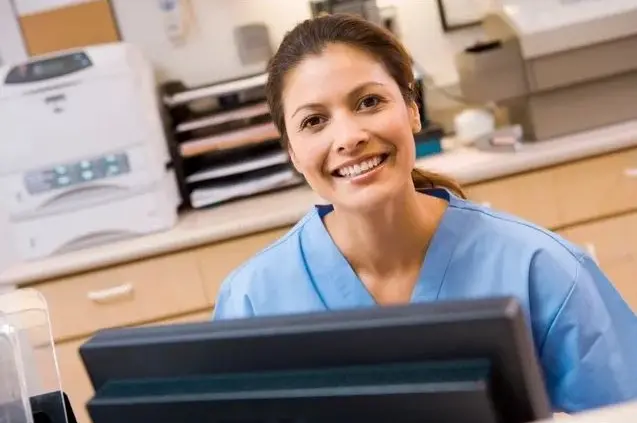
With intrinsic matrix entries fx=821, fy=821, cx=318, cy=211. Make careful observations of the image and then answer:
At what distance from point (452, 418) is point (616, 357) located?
1.89 ft

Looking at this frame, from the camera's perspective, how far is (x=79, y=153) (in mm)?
2387

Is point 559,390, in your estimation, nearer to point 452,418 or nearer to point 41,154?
point 452,418

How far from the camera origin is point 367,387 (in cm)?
58

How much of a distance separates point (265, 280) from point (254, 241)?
3.42 feet

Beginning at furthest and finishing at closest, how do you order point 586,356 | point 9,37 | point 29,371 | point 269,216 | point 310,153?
point 9,37 < point 269,216 < point 310,153 < point 586,356 < point 29,371

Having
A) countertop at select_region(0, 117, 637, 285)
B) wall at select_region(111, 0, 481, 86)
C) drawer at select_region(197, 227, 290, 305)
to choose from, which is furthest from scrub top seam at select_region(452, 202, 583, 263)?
wall at select_region(111, 0, 481, 86)

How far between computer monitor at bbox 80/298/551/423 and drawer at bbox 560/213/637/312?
70.9 inches

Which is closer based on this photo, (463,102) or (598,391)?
(598,391)

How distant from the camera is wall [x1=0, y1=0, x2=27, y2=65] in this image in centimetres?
280

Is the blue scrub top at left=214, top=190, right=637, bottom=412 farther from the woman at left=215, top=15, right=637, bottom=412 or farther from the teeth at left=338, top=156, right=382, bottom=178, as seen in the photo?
the teeth at left=338, top=156, right=382, bottom=178

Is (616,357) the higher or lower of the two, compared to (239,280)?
lower

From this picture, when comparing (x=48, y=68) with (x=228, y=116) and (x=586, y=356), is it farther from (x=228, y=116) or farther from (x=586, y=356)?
(x=586, y=356)

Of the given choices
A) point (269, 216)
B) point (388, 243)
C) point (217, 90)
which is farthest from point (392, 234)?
point (217, 90)

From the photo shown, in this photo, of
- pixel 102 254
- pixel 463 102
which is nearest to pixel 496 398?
pixel 102 254
